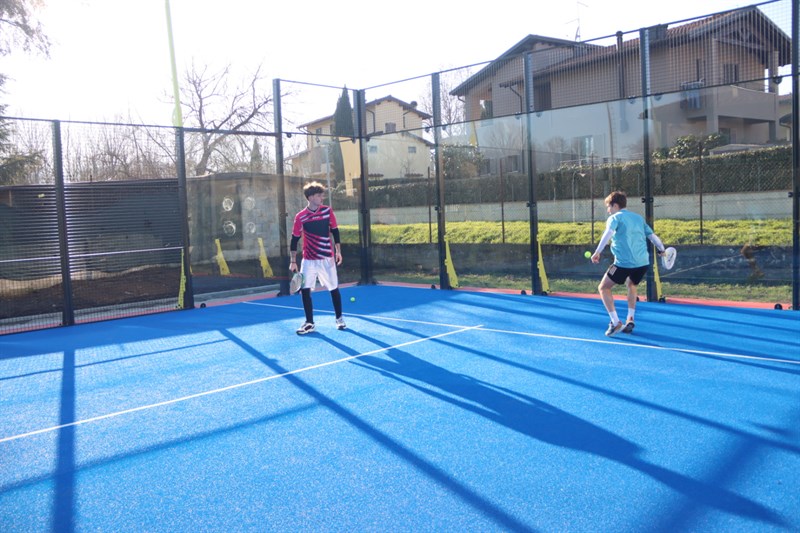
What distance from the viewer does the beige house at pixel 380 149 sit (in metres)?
13.1

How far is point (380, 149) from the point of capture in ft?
45.5

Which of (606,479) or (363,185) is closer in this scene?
(606,479)

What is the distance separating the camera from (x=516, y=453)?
13.9 feet

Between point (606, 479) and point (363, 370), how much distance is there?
3218 millimetres

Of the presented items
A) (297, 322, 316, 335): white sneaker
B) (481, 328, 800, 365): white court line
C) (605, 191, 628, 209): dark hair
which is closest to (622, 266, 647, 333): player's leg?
(481, 328, 800, 365): white court line

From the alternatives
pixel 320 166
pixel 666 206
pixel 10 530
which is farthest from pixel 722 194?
pixel 10 530

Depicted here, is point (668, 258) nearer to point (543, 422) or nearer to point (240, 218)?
point (543, 422)

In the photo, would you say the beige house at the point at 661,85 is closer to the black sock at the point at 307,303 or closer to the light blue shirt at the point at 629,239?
the light blue shirt at the point at 629,239

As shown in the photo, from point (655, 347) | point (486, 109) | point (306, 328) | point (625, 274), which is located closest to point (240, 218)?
point (306, 328)

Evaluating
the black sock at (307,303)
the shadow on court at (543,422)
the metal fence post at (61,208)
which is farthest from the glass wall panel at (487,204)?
the metal fence post at (61,208)

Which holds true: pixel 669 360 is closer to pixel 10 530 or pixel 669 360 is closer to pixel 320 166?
pixel 10 530

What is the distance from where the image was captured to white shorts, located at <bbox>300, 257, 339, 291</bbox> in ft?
28.5

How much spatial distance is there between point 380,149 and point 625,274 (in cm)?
723

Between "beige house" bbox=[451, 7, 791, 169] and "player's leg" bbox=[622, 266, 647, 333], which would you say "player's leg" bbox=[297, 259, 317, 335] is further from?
"beige house" bbox=[451, 7, 791, 169]
